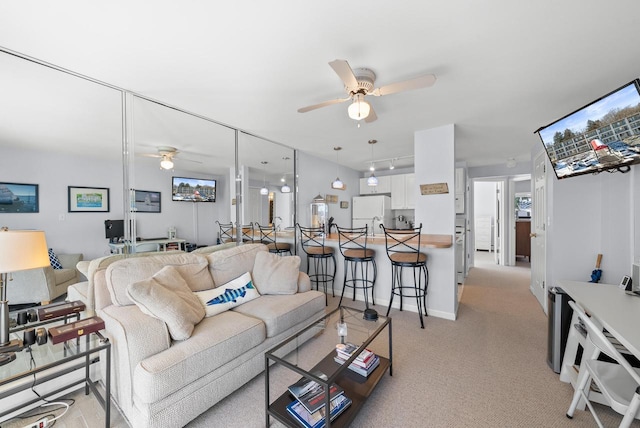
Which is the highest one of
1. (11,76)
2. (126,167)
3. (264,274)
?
(11,76)

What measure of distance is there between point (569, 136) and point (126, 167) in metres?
3.99

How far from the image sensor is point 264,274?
260 centimetres

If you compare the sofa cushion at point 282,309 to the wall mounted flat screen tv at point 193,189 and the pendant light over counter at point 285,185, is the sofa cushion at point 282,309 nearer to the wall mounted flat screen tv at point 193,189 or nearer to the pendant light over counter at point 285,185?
the wall mounted flat screen tv at point 193,189

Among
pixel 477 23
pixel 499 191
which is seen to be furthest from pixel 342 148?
pixel 499 191

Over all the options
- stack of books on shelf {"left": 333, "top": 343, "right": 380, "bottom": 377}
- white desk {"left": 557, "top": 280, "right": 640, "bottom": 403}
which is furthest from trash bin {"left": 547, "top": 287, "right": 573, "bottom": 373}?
stack of books on shelf {"left": 333, "top": 343, "right": 380, "bottom": 377}

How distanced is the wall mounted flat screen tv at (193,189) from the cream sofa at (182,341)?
94 centimetres

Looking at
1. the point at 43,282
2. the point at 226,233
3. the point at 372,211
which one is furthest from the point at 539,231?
the point at 43,282

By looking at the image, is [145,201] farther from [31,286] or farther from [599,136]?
[599,136]

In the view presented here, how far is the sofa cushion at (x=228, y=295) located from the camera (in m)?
2.09

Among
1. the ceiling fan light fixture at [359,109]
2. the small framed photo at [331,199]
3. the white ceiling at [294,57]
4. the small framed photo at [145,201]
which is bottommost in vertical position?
the small framed photo at [145,201]

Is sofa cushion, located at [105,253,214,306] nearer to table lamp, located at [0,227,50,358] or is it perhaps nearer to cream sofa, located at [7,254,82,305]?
table lamp, located at [0,227,50,358]

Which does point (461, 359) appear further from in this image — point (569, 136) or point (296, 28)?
point (296, 28)

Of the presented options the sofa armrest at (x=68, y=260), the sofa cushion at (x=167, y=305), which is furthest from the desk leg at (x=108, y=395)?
A: the sofa armrest at (x=68, y=260)

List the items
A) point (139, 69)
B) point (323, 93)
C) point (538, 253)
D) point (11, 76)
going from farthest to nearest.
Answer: point (538, 253)
point (323, 93)
point (139, 69)
point (11, 76)
